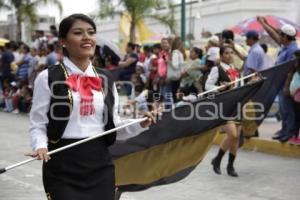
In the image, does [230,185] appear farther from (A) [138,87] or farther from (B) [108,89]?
(A) [138,87]

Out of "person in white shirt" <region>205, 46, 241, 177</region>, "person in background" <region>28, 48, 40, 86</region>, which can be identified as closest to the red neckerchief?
"person in white shirt" <region>205, 46, 241, 177</region>

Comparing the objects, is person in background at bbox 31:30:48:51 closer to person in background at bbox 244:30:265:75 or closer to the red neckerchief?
person in background at bbox 244:30:265:75

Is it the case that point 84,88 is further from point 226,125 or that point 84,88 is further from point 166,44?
point 166,44

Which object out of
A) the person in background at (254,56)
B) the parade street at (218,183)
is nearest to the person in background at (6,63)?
the parade street at (218,183)

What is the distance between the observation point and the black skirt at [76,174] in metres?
3.39

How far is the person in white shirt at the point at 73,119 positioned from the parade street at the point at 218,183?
2.56 metres

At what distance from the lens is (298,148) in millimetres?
8547

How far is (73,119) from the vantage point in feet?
11.2

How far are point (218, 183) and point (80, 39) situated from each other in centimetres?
374

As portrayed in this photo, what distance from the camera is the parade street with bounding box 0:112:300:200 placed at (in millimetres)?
6109

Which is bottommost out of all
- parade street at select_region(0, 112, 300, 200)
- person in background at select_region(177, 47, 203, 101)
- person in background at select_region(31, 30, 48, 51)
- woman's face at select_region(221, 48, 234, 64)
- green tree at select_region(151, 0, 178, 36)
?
parade street at select_region(0, 112, 300, 200)

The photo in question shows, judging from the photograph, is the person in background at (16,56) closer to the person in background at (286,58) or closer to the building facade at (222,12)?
the person in background at (286,58)

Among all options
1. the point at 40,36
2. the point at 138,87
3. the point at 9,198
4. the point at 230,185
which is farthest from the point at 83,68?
the point at 40,36

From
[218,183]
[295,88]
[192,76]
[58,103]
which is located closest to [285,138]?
[295,88]
